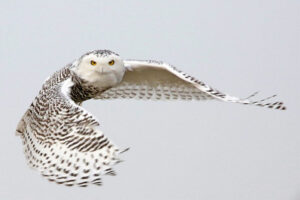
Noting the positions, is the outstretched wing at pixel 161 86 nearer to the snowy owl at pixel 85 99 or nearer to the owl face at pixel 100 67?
the snowy owl at pixel 85 99

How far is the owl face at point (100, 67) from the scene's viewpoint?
564 centimetres

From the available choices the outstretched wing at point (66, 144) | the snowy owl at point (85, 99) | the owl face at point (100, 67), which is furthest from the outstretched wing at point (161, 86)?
the outstretched wing at point (66, 144)

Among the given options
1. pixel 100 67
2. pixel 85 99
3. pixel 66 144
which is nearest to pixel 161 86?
pixel 85 99

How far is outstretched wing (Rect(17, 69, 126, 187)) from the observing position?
4293 millimetres

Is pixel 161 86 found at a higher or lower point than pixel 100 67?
lower

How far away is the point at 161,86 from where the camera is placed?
22.2ft

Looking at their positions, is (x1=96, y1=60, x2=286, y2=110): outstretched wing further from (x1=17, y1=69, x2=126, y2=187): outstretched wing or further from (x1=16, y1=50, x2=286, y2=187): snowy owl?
(x1=17, y1=69, x2=126, y2=187): outstretched wing

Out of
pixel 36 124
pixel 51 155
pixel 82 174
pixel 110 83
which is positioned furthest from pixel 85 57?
pixel 82 174

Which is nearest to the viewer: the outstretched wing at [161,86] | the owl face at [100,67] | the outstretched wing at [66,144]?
the outstretched wing at [66,144]

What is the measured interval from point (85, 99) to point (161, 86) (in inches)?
43.8

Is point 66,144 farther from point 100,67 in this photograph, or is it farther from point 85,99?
point 85,99

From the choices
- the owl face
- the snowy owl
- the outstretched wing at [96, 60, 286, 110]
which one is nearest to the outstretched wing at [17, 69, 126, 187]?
the snowy owl

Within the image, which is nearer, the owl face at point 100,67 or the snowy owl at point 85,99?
the snowy owl at point 85,99

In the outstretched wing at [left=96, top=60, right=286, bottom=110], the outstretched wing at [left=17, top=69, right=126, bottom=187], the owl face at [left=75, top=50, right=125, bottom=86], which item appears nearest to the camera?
the outstretched wing at [left=17, top=69, right=126, bottom=187]
